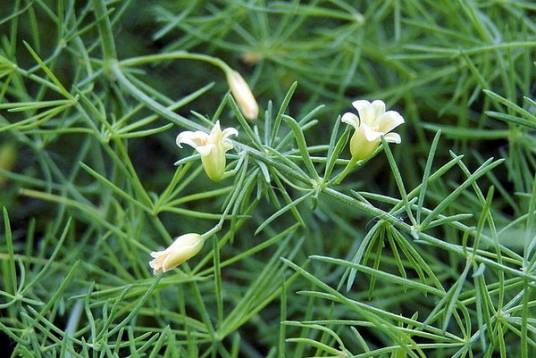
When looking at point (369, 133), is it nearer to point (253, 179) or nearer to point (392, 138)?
point (392, 138)

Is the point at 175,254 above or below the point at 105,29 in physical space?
below

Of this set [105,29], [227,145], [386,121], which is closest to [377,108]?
[386,121]

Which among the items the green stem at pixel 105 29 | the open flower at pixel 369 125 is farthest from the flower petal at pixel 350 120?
the green stem at pixel 105 29

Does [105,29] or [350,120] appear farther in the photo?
[105,29]

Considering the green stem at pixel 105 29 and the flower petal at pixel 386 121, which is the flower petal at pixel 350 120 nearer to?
the flower petal at pixel 386 121

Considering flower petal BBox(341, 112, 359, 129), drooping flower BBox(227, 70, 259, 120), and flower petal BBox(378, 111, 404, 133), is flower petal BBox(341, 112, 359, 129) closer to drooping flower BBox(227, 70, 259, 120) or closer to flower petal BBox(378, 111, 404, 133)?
flower petal BBox(378, 111, 404, 133)

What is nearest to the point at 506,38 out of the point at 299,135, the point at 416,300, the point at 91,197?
the point at 416,300
